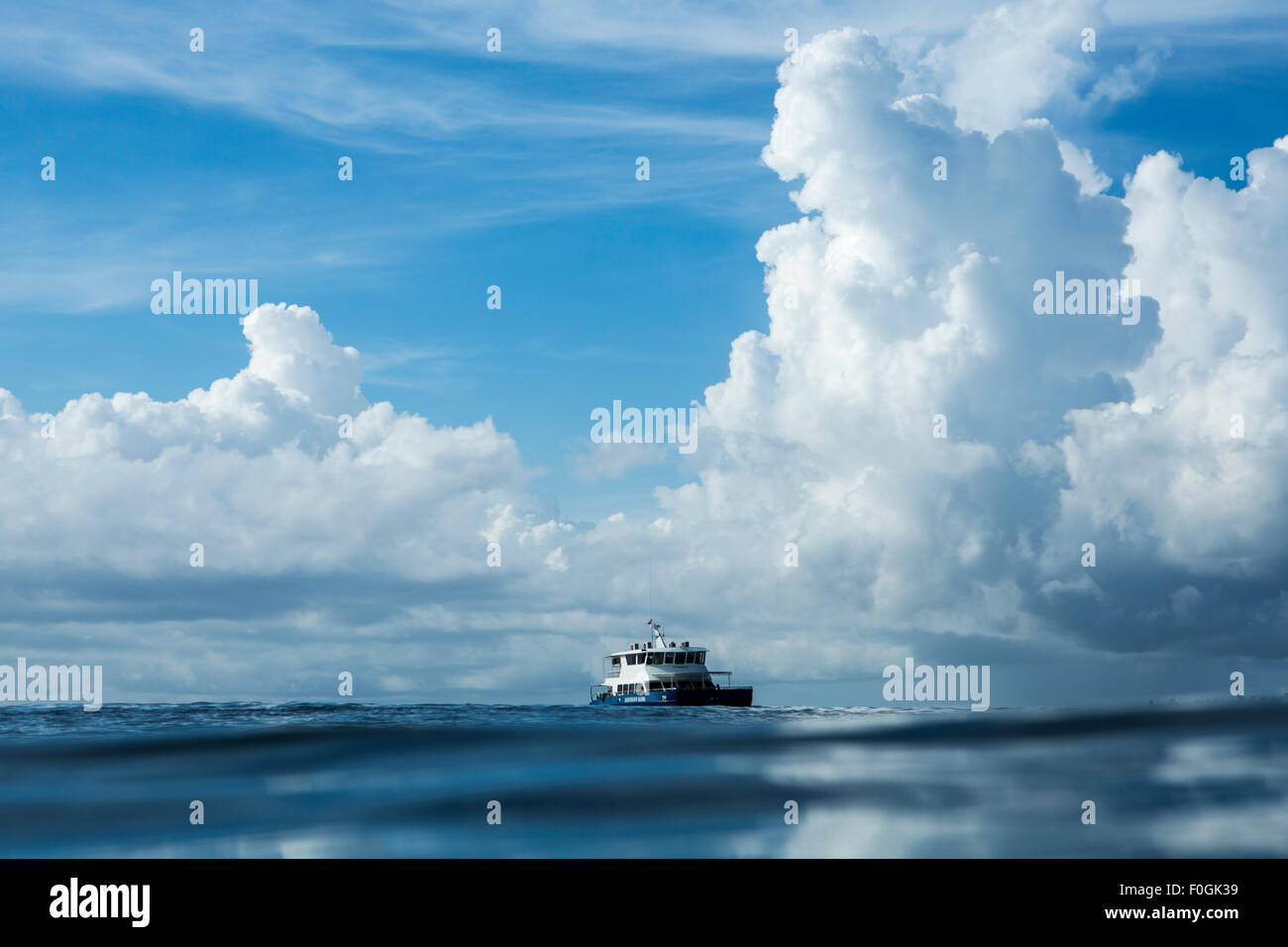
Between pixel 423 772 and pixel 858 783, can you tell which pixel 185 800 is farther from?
pixel 858 783

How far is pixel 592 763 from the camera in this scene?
60.1 m

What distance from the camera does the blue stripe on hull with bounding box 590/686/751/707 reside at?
145 m

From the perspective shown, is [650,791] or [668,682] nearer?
[650,791]

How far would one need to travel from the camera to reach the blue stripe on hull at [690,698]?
477 feet

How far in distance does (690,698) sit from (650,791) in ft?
327

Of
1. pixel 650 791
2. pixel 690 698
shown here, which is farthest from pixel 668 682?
pixel 650 791

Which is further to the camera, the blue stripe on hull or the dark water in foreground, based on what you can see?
the blue stripe on hull

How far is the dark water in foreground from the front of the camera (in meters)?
35.1

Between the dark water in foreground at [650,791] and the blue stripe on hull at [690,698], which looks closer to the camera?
the dark water in foreground at [650,791]

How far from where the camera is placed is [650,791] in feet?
157

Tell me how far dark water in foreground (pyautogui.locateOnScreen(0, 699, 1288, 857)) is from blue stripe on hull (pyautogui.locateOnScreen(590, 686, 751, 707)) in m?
58.4

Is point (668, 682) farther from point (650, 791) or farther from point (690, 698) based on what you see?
point (650, 791)

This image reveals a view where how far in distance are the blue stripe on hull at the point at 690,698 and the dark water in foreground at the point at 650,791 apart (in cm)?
5840
